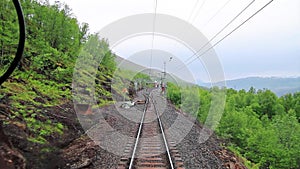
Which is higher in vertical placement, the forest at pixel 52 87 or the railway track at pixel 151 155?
the forest at pixel 52 87

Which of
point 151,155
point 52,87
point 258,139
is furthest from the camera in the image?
point 258,139

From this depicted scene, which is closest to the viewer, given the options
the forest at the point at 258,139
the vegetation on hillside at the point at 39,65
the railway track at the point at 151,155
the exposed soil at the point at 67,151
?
the exposed soil at the point at 67,151

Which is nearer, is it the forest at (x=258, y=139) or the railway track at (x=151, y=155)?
the railway track at (x=151, y=155)

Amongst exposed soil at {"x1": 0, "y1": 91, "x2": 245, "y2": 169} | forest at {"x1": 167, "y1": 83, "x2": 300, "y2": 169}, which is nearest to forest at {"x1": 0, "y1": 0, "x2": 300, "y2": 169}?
forest at {"x1": 167, "y1": 83, "x2": 300, "y2": 169}

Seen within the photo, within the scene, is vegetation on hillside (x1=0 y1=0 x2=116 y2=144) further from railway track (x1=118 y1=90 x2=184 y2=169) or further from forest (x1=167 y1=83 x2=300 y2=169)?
forest (x1=167 y1=83 x2=300 y2=169)

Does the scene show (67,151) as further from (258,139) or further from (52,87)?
(258,139)

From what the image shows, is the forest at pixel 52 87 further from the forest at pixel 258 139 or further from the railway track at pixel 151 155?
the railway track at pixel 151 155

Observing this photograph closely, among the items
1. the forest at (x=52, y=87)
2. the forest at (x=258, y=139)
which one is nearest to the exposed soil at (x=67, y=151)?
the forest at (x=52, y=87)

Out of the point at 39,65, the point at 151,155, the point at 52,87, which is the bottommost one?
the point at 151,155

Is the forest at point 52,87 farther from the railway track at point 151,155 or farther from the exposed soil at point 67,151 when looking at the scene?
the railway track at point 151,155

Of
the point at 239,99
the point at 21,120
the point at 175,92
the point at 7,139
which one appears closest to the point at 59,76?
the point at 21,120

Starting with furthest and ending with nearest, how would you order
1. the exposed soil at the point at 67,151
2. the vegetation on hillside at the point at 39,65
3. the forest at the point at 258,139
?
the forest at the point at 258,139 → the vegetation on hillside at the point at 39,65 → the exposed soil at the point at 67,151

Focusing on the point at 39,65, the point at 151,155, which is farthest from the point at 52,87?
the point at 151,155

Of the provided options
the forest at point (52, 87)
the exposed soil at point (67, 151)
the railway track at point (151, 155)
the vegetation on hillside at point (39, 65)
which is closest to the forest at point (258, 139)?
the forest at point (52, 87)
